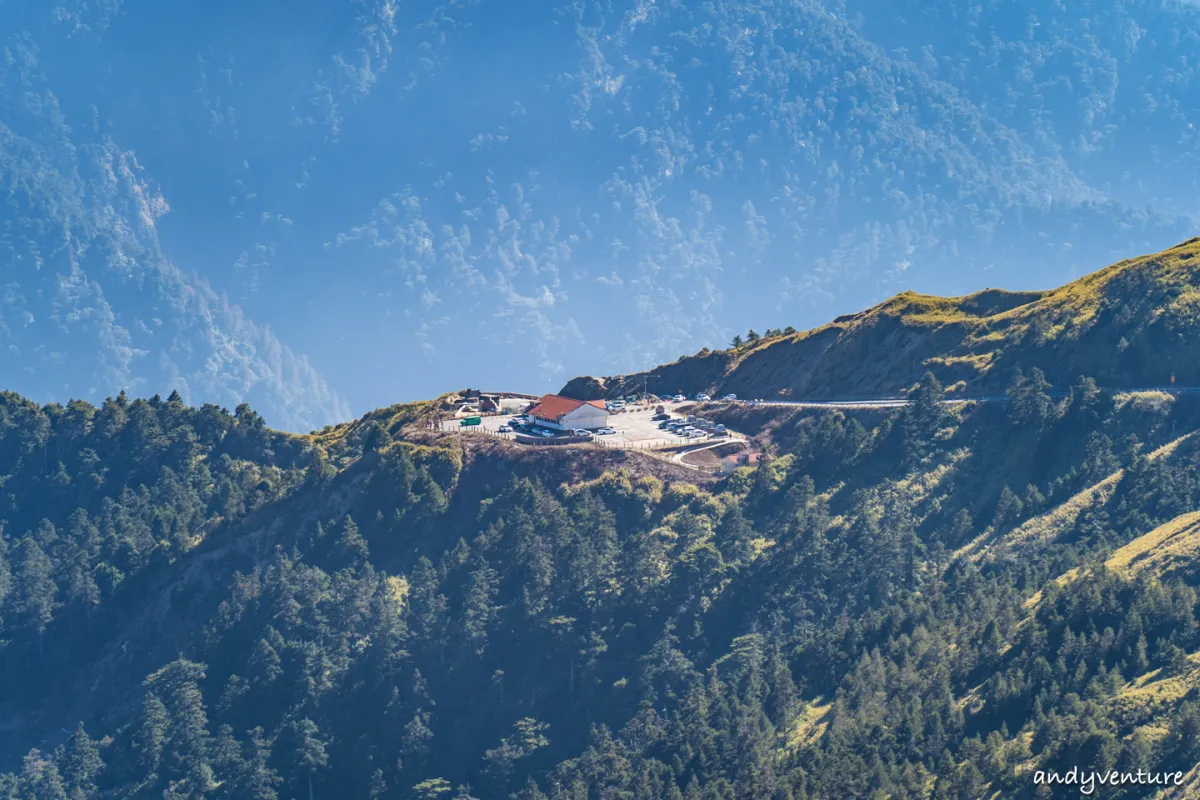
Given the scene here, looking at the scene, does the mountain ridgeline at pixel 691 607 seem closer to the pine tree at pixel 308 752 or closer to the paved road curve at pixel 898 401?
the pine tree at pixel 308 752

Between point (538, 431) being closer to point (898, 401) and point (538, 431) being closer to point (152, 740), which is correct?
point (898, 401)

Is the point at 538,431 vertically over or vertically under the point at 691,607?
over

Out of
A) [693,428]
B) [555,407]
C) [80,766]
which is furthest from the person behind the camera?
[555,407]

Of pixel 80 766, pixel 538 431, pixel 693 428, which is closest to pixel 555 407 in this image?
pixel 538 431

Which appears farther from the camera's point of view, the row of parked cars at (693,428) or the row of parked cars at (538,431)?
the row of parked cars at (538,431)

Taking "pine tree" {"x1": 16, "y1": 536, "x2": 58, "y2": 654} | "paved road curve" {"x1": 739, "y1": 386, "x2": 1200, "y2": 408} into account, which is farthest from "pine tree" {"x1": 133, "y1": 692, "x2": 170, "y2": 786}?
"paved road curve" {"x1": 739, "y1": 386, "x2": 1200, "y2": 408}

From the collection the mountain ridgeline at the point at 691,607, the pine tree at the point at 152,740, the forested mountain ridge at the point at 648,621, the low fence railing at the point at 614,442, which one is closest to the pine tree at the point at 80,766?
the forested mountain ridge at the point at 648,621
